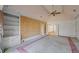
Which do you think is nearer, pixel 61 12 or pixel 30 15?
pixel 30 15

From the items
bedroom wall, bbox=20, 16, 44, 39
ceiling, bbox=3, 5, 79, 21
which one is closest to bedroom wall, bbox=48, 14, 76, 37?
ceiling, bbox=3, 5, 79, 21

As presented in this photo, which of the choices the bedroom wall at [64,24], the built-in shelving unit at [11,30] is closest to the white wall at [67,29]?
the bedroom wall at [64,24]

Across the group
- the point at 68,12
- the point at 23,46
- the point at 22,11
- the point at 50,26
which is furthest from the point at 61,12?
the point at 23,46

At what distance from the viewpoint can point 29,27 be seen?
3.34 metres

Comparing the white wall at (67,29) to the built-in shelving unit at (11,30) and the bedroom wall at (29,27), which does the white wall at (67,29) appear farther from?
the built-in shelving unit at (11,30)

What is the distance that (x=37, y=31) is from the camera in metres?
3.60

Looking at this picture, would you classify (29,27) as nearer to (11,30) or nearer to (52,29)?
(11,30)

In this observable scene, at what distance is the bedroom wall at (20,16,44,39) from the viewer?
3171 mm

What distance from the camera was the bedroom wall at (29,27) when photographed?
125 inches

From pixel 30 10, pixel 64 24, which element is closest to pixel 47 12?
pixel 30 10

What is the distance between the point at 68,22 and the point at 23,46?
189 cm

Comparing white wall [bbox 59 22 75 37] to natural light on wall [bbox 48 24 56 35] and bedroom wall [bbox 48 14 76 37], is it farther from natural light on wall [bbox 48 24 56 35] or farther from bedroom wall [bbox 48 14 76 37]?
natural light on wall [bbox 48 24 56 35]

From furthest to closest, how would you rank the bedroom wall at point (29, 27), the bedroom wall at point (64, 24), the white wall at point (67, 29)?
the white wall at point (67, 29), the bedroom wall at point (64, 24), the bedroom wall at point (29, 27)

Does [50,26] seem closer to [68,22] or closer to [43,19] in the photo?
[43,19]
